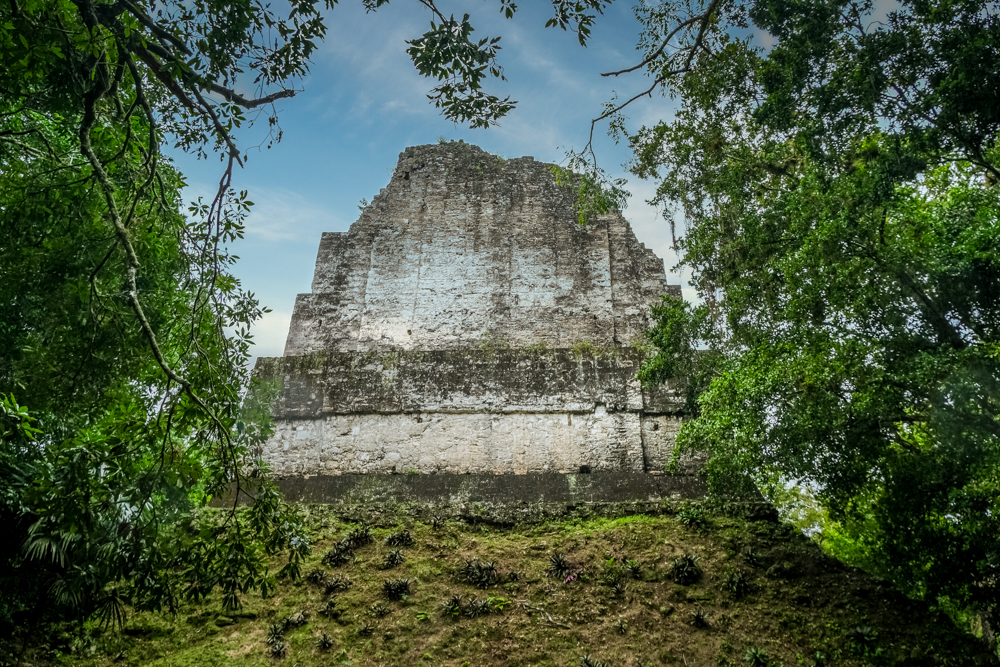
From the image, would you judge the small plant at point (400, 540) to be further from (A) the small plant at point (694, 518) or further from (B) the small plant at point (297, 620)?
(A) the small plant at point (694, 518)

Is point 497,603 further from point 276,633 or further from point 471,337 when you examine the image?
point 471,337

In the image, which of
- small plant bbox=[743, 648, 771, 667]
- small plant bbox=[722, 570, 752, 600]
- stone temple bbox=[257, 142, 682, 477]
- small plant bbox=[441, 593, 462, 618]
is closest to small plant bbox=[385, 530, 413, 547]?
small plant bbox=[441, 593, 462, 618]

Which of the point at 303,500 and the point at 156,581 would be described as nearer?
the point at 156,581

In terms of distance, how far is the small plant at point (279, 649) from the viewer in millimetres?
5117

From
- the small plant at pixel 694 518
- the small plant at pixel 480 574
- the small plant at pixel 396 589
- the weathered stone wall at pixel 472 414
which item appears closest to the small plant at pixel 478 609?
the small plant at pixel 480 574

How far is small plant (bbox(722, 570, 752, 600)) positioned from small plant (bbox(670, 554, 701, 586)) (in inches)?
9.5

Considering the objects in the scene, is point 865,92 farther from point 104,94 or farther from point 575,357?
Result: point 104,94

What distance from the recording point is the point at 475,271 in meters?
10.5

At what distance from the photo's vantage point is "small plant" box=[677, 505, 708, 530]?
649cm

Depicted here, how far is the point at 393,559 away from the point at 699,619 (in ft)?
9.24

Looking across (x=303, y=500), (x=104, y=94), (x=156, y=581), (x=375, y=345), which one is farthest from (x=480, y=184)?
(x=156, y=581)

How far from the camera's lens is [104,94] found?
357 cm

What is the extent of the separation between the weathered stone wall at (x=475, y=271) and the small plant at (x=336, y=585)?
4.62 metres

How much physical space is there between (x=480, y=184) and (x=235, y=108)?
7237mm
